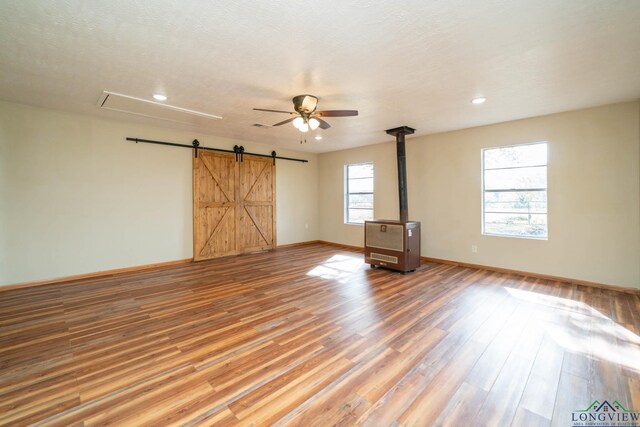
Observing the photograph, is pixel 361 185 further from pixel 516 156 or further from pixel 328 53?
pixel 328 53

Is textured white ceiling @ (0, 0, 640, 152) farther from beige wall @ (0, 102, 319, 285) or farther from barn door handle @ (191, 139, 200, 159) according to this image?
barn door handle @ (191, 139, 200, 159)

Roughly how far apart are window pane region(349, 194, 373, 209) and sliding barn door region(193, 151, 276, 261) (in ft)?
7.15

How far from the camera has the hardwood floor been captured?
172 cm

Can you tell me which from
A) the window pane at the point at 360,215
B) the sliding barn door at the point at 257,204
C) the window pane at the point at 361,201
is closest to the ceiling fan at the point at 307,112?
the sliding barn door at the point at 257,204

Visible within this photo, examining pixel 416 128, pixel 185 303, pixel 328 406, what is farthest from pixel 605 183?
pixel 185 303

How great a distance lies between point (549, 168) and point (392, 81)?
3.25 m

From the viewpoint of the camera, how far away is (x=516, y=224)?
4879 mm

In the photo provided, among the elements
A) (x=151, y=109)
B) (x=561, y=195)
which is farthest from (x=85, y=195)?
(x=561, y=195)

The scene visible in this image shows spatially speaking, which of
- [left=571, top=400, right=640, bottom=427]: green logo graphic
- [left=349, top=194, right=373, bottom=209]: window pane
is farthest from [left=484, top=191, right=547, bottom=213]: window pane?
[left=571, top=400, right=640, bottom=427]: green logo graphic

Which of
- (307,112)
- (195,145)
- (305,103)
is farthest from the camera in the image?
(195,145)

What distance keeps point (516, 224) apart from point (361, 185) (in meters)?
3.59

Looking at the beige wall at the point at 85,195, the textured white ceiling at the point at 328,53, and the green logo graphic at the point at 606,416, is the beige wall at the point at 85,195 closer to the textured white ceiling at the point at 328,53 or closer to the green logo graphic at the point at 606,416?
the textured white ceiling at the point at 328,53

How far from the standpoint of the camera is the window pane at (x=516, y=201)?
4.61 metres

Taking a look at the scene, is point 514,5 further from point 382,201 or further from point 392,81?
point 382,201
